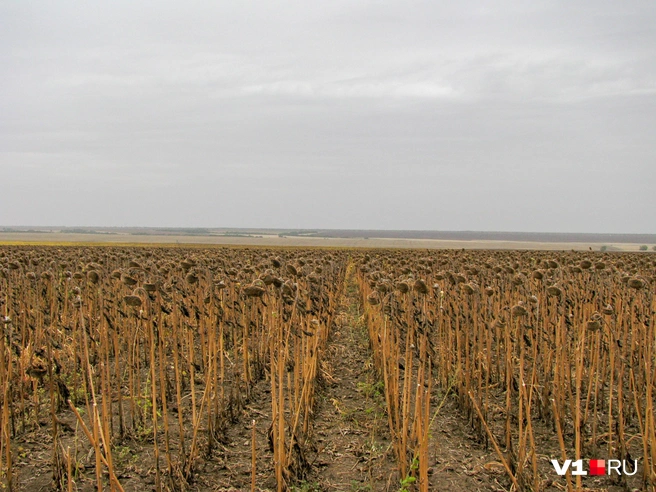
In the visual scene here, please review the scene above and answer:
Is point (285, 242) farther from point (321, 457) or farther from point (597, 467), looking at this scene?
point (597, 467)

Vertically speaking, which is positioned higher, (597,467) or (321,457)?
(597,467)

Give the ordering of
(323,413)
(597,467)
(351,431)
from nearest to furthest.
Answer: (597,467) < (351,431) < (323,413)

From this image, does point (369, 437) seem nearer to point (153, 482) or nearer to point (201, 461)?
point (201, 461)

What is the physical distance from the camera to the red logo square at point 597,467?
580 cm

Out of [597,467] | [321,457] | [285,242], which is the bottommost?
[321,457]

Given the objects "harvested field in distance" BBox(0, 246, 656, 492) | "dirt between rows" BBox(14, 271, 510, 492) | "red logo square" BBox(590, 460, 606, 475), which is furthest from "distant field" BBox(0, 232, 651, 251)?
"red logo square" BBox(590, 460, 606, 475)

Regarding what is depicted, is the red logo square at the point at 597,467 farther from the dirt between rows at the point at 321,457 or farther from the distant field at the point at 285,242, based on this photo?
the distant field at the point at 285,242

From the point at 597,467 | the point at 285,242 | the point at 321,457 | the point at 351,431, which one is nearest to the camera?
the point at 597,467

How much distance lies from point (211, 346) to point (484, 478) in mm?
3217

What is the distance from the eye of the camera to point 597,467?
5.83 m

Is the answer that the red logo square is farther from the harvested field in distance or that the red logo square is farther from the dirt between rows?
the dirt between rows

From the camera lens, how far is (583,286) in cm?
1056

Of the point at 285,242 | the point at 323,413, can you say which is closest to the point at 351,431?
the point at 323,413

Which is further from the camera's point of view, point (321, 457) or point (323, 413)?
point (323, 413)
